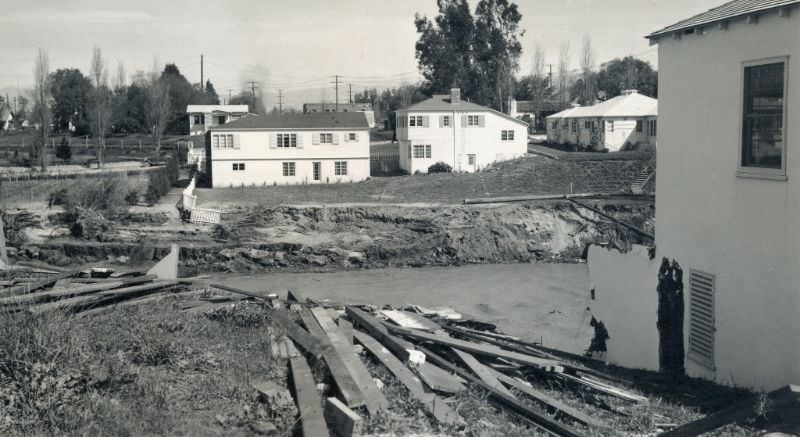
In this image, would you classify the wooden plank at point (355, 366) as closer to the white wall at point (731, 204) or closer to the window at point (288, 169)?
the white wall at point (731, 204)

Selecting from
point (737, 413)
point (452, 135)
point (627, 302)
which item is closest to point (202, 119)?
point (452, 135)

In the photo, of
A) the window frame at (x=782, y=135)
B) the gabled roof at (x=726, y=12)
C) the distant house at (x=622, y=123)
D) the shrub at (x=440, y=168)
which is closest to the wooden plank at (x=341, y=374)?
the window frame at (x=782, y=135)

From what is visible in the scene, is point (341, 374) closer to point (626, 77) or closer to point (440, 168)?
point (440, 168)

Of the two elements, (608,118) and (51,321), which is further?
(608,118)

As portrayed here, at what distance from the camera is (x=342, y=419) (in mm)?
7809

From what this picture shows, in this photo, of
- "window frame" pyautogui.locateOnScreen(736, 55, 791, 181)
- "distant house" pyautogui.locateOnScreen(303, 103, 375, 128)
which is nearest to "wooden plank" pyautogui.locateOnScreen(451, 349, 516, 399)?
"window frame" pyautogui.locateOnScreen(736, 55, 791, 181)

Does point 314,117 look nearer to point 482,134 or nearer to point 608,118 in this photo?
point 482,134

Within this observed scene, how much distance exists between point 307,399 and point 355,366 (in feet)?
4.44

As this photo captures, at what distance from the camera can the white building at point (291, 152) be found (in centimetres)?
5112

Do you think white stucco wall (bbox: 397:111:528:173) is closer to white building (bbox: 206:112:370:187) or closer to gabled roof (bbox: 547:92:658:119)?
white building (bbox: 206:112:370:187)

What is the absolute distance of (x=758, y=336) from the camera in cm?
1023

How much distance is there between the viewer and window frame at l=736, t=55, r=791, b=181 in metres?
9.69

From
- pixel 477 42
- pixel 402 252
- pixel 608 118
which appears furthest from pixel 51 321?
pixel 477 42

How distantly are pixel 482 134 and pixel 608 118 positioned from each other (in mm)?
9622
